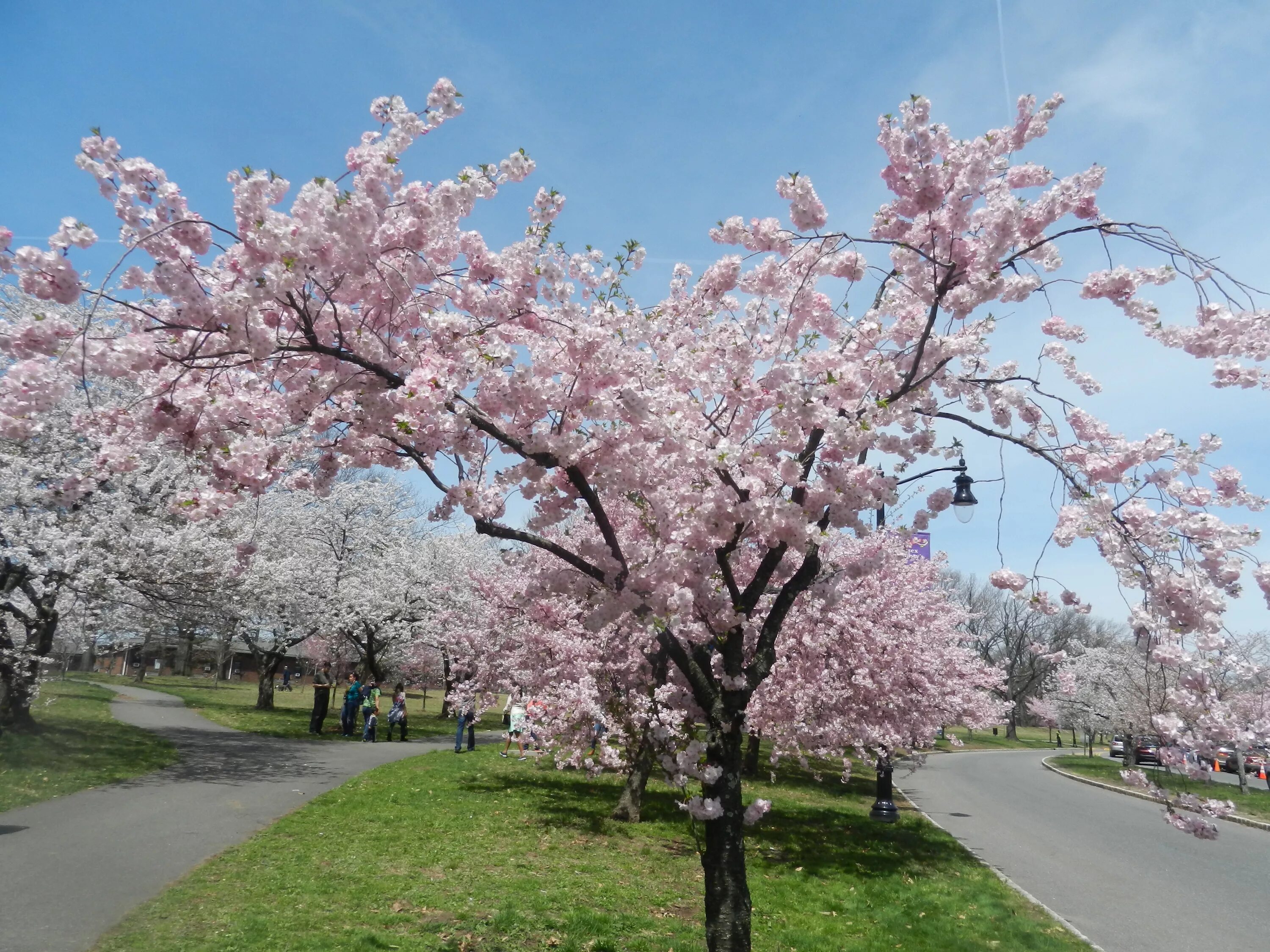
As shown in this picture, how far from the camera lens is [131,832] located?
7957mm

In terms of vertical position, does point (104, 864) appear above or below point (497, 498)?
below

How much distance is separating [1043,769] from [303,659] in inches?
2098

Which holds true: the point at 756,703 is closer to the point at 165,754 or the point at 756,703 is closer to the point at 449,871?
the point at 449,871

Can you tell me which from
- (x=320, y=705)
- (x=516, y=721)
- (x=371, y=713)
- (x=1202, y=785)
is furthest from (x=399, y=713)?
(x=1202, y=785)

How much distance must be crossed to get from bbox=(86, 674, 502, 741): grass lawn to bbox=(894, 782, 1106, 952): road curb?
15.2 meters

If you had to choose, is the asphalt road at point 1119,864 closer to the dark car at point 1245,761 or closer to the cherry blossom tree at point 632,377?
the dark car at point 1245,761

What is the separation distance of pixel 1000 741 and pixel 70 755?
61017mm

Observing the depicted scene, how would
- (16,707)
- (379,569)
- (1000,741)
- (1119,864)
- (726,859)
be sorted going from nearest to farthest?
(726,859) < (1119,864) < (16,707) < (379,569) < (1000,741)

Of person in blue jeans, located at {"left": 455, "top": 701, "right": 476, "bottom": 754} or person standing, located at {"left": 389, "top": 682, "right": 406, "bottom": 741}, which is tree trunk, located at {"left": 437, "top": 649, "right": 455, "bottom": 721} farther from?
person in blue jeans, located at {"left": 455, "top": 701, "right": 476, "bottom": 754}

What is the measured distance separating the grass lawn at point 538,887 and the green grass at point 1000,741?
31995mm

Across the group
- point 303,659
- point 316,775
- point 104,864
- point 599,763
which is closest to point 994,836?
point 599,763

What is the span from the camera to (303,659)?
6141cm

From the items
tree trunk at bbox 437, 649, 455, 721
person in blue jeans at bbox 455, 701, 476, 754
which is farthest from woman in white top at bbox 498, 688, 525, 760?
tree trunk at bbox 437, 649, 455, 721

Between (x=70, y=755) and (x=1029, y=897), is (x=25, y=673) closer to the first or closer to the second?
(x=70, y=755)
